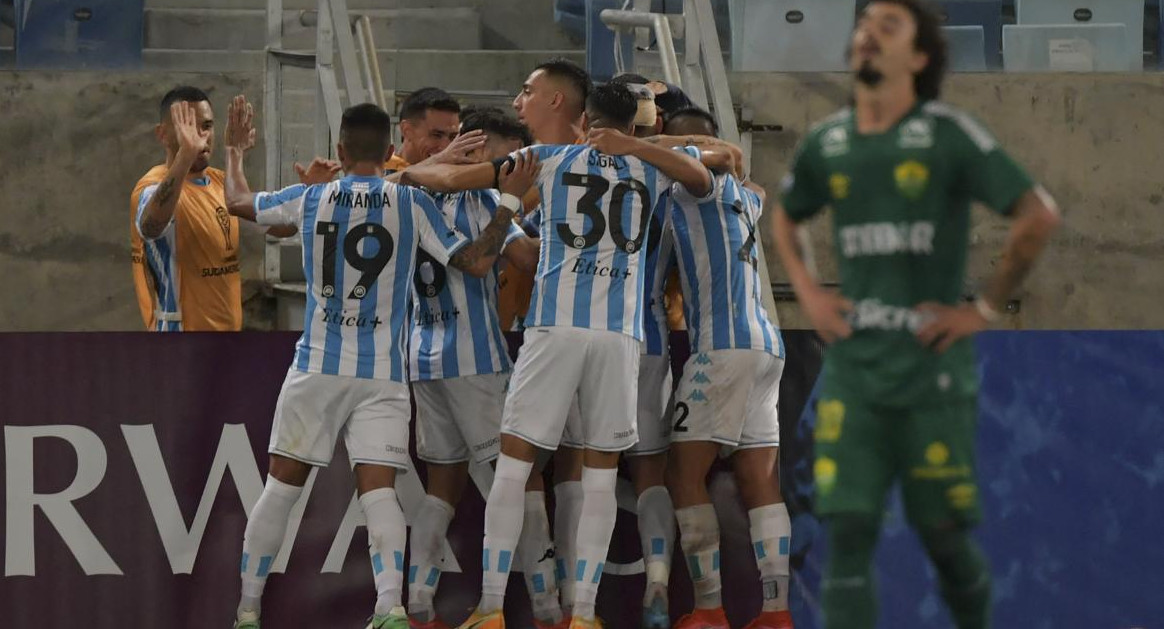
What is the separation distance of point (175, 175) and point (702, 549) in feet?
9.08

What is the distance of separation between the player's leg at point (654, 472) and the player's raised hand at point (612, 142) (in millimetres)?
946

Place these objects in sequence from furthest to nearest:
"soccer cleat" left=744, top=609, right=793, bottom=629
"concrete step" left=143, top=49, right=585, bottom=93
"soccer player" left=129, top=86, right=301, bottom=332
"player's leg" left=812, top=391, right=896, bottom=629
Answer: "concrete step" left=143, top=49, right=585, bottom=93
"soccer player" left=129, top=86, right=301, bottom=332
"soccer cleat" left=744, top=609, right=793, bottom=629
"player's leg" left=812, top=391, right=896, bottom=629

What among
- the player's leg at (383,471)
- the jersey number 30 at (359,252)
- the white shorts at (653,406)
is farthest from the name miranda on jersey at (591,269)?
the player's leg at (383,471)

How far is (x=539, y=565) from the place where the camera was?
6816mm

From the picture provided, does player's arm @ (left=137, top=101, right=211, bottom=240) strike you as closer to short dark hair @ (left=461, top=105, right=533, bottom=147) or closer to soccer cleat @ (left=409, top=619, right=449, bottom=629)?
short dark hair @ (left=461, top=105, right=533, bottom=147)

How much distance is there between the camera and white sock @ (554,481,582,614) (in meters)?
6.86

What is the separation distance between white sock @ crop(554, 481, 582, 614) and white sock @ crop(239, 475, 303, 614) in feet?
3.51

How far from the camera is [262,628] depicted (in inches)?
278

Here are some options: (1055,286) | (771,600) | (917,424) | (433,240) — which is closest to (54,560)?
(433,240)

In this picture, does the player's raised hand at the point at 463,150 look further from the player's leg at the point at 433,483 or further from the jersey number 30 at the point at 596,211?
the player's leg at the point at 433,483

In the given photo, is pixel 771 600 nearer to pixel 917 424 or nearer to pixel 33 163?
pixel 917 424

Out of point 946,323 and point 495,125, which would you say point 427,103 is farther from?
point 946,323

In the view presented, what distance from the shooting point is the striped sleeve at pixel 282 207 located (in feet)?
22.4

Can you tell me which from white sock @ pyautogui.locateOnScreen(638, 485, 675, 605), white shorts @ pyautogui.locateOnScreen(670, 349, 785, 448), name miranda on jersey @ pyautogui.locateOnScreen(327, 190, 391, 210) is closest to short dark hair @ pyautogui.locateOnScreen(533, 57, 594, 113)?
name miranda on jersey @ pyautogui.locateOnScreen(327, 190, 391, 210)
